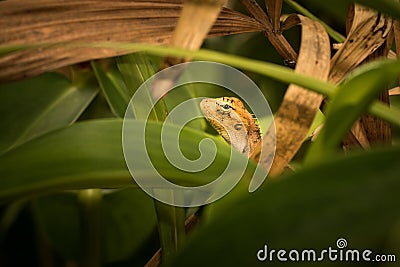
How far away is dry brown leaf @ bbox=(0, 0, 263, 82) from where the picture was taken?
0.44 meters

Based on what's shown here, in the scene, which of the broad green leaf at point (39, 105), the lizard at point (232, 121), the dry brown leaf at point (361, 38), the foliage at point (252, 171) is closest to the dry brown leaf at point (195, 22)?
the foliage at point (252, 171)

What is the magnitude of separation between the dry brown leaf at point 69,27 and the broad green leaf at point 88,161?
0.06 meters

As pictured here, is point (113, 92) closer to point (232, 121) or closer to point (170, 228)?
point (232, 121)

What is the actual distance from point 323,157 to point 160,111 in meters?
0.22

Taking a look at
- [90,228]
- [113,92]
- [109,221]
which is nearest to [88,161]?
[113,92]

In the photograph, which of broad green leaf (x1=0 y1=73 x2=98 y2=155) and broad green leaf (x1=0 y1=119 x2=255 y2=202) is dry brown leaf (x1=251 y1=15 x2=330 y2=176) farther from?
broad green leaf (x1=0 y1=73 x2=98 y2=155)

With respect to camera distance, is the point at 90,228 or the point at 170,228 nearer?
the point at 170,228

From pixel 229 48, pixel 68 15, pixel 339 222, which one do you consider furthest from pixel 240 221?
pixel 229 48

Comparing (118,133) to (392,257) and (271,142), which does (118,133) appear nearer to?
(271,142)

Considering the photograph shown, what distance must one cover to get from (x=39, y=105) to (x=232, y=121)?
0.31m

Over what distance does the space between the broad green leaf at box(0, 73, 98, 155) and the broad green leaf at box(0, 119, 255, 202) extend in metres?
0.42

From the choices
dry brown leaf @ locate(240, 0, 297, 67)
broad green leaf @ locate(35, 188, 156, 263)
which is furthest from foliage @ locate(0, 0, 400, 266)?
broad green leaf @ locate(35, 188, 156, 263)

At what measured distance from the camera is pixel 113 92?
751 millimetres

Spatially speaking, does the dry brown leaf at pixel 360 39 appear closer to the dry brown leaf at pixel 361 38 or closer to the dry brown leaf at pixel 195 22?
the dry brown leaf at pixel 361 38
